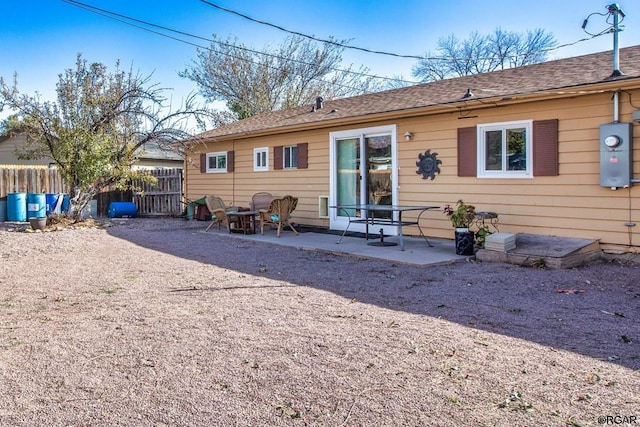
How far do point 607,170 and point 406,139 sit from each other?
332cm

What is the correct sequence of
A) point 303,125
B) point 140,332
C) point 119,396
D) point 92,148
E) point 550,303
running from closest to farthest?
point 119,396 → point 140,332 → point 550,303 → point 303,125 → point 92,148

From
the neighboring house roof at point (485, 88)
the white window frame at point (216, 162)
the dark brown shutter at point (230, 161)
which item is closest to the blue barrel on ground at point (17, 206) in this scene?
the white window frame at point (216, 162)

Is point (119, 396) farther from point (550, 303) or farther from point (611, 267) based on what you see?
point (611, 267)

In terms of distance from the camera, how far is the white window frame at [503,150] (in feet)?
24.1

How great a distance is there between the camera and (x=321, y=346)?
11.1 ft

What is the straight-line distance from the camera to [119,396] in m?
2.58

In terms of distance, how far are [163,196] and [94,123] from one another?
4.13 m

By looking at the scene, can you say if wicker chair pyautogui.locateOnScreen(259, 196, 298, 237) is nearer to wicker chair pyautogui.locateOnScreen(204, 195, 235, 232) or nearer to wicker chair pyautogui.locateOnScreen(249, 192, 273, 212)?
wicker chair pyautogui.locateOnScreen(204, 195, 235, 232)

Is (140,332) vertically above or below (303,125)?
below

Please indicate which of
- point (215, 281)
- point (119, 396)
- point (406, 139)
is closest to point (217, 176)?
point (406, 139)

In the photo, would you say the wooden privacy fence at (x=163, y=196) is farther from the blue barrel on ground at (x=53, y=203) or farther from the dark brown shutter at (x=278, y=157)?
the dark brown shutter at (x=278, y=157)

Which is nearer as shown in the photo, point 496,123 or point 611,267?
point 611,267

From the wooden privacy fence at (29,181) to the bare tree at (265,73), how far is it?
414 inches

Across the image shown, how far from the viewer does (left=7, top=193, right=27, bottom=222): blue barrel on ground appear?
13.3m
